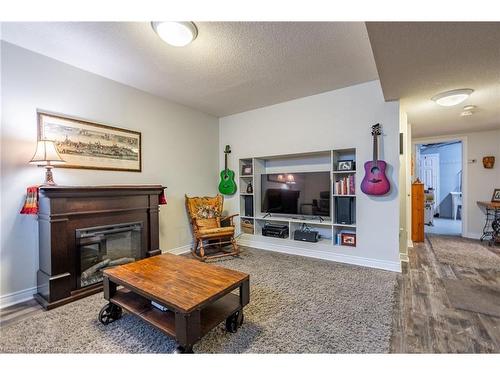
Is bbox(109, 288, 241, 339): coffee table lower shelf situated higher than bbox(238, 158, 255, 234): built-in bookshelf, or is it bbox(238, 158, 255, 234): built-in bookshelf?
bbox(238, 158, 255, 234): built-in bookshelf

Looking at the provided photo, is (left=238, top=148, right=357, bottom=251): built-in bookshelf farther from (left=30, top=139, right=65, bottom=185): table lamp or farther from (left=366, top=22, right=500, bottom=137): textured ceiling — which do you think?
(left=30, top=139, right=65, bottom=185): table lamp

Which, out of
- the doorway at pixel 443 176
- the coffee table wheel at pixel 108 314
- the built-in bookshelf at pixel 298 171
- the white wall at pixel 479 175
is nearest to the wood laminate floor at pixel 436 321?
the built-in bookshelf at pixel 298 171

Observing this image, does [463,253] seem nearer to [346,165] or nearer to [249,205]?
[346,165]

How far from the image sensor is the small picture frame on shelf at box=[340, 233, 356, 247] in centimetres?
310

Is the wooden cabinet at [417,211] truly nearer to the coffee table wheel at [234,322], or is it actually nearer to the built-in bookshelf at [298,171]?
the built-in bookshelf at [298,171]

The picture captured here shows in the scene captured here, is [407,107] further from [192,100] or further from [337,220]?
[192,100]

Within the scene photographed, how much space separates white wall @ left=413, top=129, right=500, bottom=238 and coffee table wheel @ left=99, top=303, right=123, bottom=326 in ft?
20.1

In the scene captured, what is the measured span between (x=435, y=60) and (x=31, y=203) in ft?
11.7

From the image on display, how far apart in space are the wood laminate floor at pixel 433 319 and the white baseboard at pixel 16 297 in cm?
7

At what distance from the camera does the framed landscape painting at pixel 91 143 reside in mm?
2355

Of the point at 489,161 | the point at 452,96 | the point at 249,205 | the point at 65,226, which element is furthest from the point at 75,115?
the point at 489,161

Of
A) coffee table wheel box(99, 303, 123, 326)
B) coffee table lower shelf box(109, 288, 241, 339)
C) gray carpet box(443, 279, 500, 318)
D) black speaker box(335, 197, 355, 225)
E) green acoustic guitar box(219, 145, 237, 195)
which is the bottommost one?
gray carpet box(443, 279, 500, 318)

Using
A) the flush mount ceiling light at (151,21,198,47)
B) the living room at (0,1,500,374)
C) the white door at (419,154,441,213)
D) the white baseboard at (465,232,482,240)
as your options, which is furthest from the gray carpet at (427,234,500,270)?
the flush mount ceiling light at (151,21,198,47)
